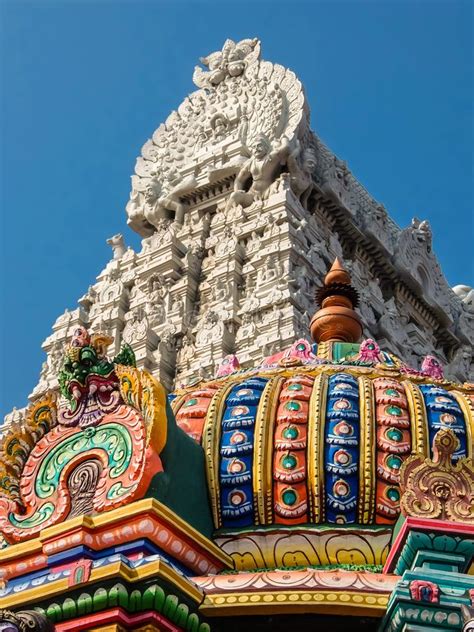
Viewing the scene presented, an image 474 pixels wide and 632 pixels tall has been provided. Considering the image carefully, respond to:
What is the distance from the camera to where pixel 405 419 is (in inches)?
332

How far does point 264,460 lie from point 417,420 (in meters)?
1.04

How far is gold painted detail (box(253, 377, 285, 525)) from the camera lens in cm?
806

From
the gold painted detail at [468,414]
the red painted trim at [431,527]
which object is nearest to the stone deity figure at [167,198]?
the gold painted detail at [468,414]

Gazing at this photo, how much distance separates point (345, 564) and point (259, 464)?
82 cm

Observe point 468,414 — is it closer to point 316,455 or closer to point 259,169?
point 316,455

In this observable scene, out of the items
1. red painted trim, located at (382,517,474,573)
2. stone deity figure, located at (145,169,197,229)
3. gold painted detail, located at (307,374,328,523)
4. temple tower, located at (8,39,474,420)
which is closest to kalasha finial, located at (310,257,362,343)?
gold painted detail, located at (307,374,328,523)

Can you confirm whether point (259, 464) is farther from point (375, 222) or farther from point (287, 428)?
point (375, 222)

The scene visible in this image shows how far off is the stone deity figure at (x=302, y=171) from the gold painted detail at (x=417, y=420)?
24.4 metres

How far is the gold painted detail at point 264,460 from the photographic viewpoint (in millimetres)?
8062

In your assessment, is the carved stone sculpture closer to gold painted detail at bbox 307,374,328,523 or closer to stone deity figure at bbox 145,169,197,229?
gold painted detail at bbox 307,374,328,523

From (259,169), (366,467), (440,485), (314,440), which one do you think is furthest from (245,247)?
(440,485)

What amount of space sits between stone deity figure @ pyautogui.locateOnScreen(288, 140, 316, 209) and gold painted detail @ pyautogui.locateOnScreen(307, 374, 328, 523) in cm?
2471

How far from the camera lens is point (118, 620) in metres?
6.80

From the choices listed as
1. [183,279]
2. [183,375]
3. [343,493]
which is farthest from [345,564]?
[183,279]
